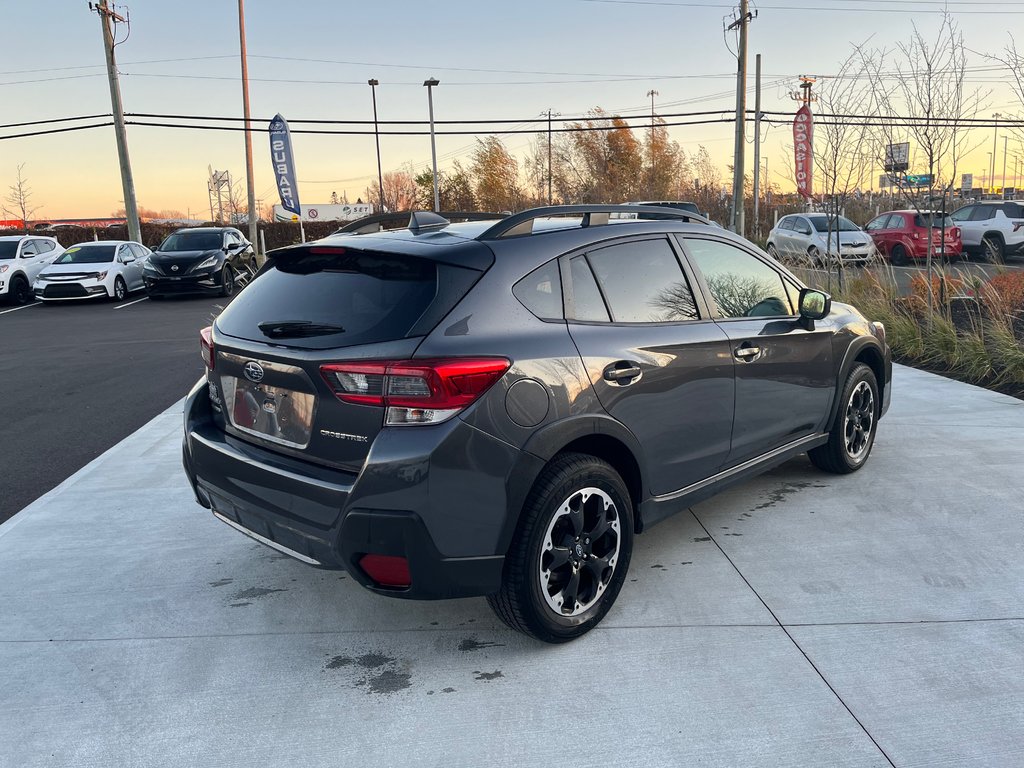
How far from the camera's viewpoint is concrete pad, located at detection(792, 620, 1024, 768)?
2.44 m

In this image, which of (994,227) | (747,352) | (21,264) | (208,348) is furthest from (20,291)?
(994,227)

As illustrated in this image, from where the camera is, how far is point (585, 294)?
3217 millimetres

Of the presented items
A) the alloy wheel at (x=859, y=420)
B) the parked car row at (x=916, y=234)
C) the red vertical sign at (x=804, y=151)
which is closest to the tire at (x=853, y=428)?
the alloy wheel at (x=859, y=420)

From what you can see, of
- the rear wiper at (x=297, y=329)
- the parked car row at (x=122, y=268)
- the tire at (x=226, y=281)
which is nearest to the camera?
the rear wiper at (x=297, y=329)

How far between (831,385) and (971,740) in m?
2.40

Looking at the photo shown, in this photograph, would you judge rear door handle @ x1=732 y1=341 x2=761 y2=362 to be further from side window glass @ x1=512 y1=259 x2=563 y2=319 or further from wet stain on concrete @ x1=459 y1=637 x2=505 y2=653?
wet stain on concrete @ x1=459 y1=637 x2=505 y2=653

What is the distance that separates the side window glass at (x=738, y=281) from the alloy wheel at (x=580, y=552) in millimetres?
1317

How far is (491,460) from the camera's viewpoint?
2682 millimetres

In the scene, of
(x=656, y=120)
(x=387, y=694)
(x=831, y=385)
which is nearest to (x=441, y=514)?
(x=387, y=694)

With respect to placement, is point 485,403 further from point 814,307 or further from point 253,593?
point 814,307

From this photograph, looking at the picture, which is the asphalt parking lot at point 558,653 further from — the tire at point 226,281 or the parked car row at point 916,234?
the parked car row at point 916,234

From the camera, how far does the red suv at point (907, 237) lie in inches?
790

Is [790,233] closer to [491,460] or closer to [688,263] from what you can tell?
[688,263]

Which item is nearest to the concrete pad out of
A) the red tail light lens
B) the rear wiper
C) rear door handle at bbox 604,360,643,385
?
rear door handle at bbox 604,360,643,385
